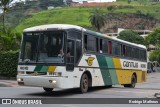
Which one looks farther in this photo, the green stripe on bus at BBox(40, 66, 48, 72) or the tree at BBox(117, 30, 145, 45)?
the tree at BBox(117, 30, 145, 45)

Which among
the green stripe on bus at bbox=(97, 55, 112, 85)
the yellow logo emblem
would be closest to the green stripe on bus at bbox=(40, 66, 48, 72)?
the yellow logo emblem

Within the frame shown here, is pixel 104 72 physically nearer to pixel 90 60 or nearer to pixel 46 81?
pixel 90 60

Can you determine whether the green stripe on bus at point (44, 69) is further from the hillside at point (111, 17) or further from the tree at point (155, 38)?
the hillside at point (111, 17)

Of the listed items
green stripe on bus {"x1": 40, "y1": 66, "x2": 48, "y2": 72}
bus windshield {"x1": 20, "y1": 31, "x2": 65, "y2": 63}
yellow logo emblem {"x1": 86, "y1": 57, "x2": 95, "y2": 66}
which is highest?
bus windshield {"x1": 20, "y1": 31, "x2": 65, "y2": 63}

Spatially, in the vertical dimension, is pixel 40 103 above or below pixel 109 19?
below

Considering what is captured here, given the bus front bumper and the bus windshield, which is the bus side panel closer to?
the bus windshield

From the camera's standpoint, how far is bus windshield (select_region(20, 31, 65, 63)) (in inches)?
666

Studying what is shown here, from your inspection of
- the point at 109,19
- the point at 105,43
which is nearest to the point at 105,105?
the point at 105,43

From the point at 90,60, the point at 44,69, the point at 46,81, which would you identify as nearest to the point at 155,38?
the point at 90,60

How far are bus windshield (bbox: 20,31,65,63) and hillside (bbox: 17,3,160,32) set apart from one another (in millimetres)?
130784

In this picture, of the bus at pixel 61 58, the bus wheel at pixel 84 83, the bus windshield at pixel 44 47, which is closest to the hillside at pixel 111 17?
the bus at pixel 61 58

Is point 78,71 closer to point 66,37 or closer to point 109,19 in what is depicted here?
point 66,37

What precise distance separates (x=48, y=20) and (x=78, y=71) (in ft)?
459

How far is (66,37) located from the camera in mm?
17234
